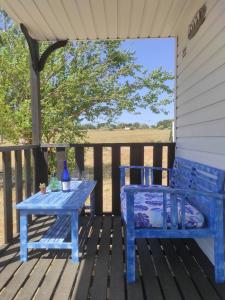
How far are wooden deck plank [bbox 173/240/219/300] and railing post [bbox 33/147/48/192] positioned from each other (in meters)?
1.77

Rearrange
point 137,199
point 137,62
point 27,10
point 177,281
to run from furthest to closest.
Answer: point 137,62, point 27,10, point 137,199, point 177,281

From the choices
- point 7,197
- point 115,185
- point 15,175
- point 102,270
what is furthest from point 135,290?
point 115,185

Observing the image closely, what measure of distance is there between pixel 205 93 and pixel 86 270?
1592 millimetres

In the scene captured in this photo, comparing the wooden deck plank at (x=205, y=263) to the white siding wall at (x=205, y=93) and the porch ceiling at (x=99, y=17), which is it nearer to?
the white siding wall at (x=205, y=93)

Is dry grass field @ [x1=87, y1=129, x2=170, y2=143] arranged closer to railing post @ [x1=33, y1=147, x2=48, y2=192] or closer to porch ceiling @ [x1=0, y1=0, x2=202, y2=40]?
railing post @ [x1=33, y1=147, x2=48, y2=192]

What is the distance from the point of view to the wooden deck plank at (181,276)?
1.82 metres

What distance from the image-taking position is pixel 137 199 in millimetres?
2527

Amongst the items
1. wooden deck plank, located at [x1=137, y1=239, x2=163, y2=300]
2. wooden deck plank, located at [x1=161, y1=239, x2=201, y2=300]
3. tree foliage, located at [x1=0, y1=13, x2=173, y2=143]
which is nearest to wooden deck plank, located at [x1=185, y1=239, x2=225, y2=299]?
wooden deck plank, located at [x1=161, y1=239, x2=201, y2=300]

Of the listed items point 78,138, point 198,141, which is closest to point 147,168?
point 198,141

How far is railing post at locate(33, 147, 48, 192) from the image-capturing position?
361 cm

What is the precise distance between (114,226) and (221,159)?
1.52m

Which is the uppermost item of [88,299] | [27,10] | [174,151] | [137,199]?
[27,10]

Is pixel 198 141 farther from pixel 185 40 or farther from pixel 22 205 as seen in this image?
pixel 22 205

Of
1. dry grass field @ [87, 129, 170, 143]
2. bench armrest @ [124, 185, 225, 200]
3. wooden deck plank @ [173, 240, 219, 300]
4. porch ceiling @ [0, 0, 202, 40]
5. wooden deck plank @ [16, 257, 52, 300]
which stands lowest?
wooden deck plank @ [16, 257, 52, 300]
